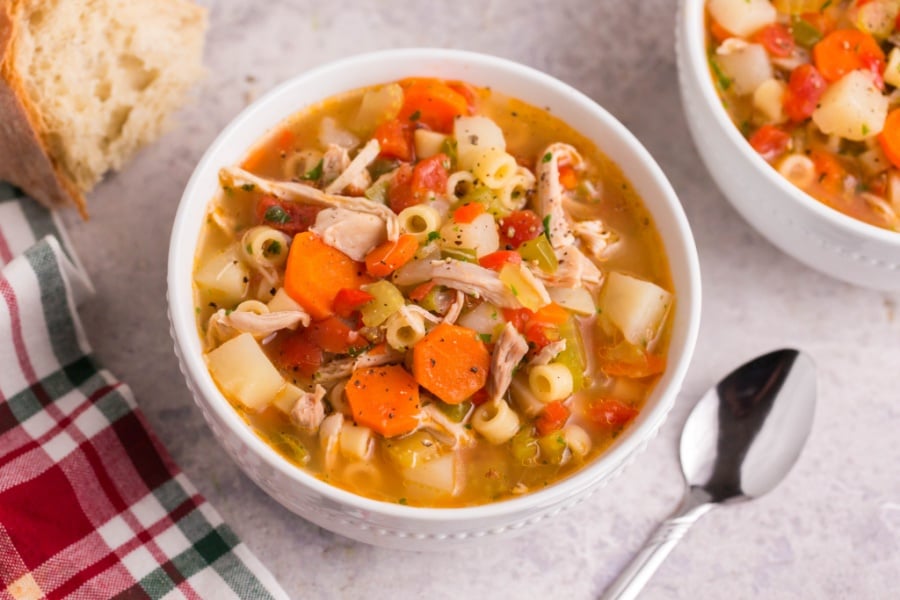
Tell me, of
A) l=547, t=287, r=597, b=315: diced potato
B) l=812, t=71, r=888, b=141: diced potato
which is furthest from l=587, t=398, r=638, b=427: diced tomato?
l=812, t=71, r=888, b=141: diced potato

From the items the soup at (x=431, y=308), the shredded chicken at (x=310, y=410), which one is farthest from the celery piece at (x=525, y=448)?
the shredded chicken at (x=310, y=410)

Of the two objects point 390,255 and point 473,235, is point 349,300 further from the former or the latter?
point 473,235

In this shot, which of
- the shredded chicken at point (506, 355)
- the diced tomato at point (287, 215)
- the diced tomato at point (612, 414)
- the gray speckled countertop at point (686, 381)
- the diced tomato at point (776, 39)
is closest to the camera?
the shredded chicken at point (506, 355)

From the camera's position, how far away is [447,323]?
2479 mm

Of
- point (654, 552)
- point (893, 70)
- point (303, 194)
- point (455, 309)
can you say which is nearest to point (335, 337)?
point (455, 309)

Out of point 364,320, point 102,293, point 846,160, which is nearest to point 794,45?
point 846,160

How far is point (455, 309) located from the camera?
249 centimetres

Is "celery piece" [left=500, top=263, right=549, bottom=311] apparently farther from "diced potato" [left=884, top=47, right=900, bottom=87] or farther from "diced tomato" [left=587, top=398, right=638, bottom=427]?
"diced potato" [left=884, top=47, right=900, bottom=87]

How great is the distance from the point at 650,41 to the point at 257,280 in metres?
1.73

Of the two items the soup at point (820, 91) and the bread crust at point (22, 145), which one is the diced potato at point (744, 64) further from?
the bread crust at point (22, 145)

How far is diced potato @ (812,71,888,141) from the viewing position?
290cm

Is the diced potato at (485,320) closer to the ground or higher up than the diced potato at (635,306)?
higher up

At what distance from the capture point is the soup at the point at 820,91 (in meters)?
2.93

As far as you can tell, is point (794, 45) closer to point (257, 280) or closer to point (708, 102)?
point (708, 102)
